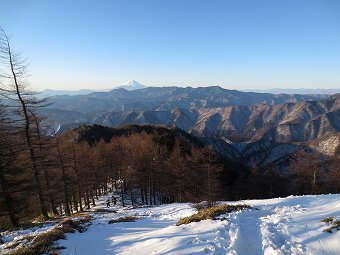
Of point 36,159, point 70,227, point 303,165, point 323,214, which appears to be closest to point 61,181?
point 36,159

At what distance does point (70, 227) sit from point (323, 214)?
13.4 metres

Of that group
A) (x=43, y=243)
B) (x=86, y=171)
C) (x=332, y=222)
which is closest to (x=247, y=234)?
(x=332, y=222)

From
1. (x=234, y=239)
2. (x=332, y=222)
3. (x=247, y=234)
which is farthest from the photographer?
(x=247, y=234)

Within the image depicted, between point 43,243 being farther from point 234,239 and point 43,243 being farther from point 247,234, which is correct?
point 247,234

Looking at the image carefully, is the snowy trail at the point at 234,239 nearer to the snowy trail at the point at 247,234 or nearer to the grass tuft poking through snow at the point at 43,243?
the snowy trail at the point at 247,234

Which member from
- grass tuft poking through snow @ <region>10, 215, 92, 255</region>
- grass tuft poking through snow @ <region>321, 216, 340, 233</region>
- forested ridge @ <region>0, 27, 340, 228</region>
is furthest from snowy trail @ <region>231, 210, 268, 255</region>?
forested ridge @ <region>0, 27, 340, 228</region>

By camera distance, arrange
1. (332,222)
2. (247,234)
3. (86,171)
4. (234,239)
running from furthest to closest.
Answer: (86,171), (247,234), (332,222), (234,239)

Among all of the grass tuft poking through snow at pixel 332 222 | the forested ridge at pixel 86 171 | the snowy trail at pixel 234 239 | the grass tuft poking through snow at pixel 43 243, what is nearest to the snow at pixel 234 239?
the snowy trail at pixel 234 239

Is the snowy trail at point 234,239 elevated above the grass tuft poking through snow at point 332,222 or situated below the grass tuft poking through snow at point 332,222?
below

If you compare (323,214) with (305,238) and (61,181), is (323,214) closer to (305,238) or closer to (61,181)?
(305,238)

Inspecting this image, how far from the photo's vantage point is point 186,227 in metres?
13.0

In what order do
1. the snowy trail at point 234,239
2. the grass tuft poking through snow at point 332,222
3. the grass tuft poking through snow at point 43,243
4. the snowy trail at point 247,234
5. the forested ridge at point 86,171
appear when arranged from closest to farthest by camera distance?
the snowy trail at point 234,239, the snowy trail at point 247,234, the grass tuft poking through snow at point 332,222, the grass tuft poking through snow at point 43,243, the forested ridge at point 86,171

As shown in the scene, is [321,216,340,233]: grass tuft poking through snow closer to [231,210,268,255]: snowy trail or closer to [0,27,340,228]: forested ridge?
[231,210,268,255]: snowy trail

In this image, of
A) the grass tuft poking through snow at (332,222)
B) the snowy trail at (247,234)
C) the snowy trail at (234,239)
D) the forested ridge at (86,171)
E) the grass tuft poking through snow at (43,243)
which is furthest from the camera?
the forested ridge at (86,171)
